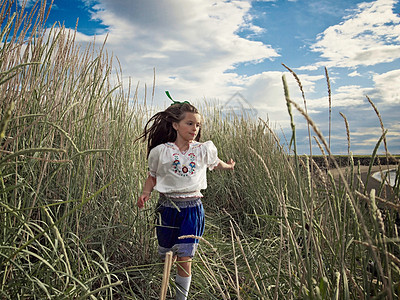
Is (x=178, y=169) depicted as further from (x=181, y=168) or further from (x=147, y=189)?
(x=147, y=189)

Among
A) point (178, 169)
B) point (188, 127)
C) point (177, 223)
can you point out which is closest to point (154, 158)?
point (178, 169)

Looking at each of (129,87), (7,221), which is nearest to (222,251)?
(129,87)

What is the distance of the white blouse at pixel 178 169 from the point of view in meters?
2.13

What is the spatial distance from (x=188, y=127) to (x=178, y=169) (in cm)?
29

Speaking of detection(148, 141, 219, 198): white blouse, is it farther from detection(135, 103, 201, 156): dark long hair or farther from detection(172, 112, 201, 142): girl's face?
detection(135, 103, 201, 156): dark long hair

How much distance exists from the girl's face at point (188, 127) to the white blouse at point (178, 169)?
2.8 inches

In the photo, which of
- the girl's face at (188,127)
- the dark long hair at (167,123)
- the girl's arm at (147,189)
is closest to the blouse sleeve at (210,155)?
the girl's face at (188,127)

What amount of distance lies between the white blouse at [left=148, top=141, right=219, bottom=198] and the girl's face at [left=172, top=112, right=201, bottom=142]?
70 mm

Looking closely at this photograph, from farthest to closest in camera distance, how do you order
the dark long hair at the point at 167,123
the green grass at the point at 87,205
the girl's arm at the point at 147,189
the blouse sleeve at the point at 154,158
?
the dark long hair at the point at 167,123, the blouse sleeve at the point at 154,158, the girl's arm at the point at 147,189, the green grass at the point at 87,205

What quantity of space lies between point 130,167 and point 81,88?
2.09ft

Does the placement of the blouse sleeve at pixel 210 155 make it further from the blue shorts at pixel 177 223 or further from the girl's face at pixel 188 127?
the blue shorts at pixel 177 223

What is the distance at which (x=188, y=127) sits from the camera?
2.22 metres

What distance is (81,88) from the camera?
229cm

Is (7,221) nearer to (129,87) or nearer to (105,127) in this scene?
(105,127)
